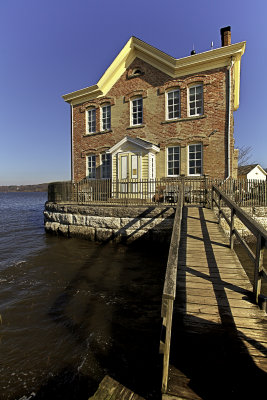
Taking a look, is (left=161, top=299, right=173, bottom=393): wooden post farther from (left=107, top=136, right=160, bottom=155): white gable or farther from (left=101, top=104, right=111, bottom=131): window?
(left=101, top=104, right=111, bottom=131): window

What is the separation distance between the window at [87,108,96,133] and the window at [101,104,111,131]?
2.66 feet

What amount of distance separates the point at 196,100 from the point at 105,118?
6667 mm

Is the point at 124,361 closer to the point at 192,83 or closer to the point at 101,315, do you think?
the point at 101,315

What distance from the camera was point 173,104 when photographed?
1357 centimetres

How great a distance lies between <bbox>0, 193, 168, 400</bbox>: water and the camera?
2.90 m

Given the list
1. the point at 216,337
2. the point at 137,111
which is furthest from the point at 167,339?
the point at 137,111

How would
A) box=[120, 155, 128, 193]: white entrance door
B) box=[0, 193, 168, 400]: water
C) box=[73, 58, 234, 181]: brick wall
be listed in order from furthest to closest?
1. box=[120, 155, 128, 193]: white entrance door
2. box=[73, 58, 234, 181]: brick wall
3. box=[0, 193, 168, 400]: water

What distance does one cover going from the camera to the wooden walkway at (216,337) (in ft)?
6.91

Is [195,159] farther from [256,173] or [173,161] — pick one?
[256,173]

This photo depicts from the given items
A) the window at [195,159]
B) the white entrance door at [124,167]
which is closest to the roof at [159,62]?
the window at [195,159]

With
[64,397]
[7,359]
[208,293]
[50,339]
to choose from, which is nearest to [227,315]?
[208,293]

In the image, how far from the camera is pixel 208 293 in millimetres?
3520

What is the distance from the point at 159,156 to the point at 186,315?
11673 millimetres

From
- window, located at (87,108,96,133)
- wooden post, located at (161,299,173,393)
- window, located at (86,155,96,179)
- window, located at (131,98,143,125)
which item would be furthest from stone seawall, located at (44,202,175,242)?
window, located at (87,108,96,133)
